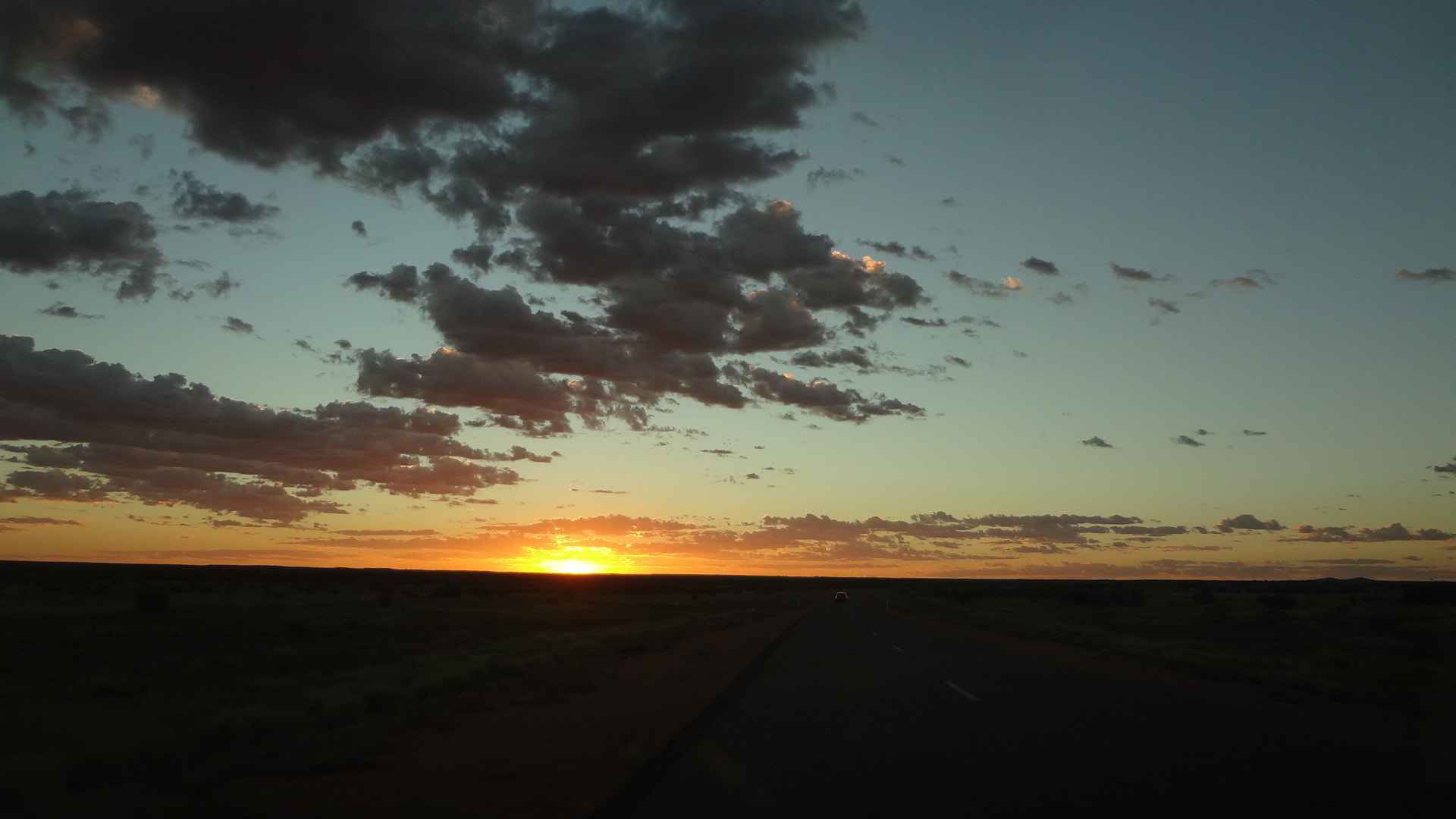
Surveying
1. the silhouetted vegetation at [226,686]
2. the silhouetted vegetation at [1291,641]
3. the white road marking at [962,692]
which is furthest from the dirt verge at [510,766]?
the silhouetted vegetation at [1291,641]

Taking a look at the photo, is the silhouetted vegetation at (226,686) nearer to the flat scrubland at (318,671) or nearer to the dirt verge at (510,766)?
the flat scrubland at (318,671)

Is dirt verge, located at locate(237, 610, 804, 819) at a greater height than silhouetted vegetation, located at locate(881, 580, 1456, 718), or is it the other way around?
dirt verge, located at locate(237, 610, 804, 819)

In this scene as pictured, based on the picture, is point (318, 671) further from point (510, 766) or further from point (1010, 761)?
point (1010, 761)

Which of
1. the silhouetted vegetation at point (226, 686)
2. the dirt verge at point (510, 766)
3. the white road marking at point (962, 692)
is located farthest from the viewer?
the white road marking at point (962, 692)

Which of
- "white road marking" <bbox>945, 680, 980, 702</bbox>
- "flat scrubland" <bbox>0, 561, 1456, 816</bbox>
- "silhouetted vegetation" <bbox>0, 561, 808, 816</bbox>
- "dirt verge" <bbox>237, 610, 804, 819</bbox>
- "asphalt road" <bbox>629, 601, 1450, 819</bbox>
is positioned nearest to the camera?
"asphalt road" <bbox>629, 601, 1450, 819</bbox>

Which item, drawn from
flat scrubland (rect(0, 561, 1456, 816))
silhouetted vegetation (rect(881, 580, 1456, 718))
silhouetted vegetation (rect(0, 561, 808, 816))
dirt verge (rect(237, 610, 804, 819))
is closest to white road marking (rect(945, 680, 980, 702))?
dirt verge (rect(237, 610, 804, 819))

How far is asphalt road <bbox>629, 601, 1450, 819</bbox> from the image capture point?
23.4ft

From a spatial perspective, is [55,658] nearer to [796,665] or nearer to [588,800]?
[796,665]

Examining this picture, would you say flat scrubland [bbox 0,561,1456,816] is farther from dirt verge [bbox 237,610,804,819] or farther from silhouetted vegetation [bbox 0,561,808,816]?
dirt verge [bbox 237,610,804,819]

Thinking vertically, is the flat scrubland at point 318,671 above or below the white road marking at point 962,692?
below

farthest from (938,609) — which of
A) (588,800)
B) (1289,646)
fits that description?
(588,800)

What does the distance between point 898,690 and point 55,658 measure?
74.0 ft

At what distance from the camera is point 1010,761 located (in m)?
8.88

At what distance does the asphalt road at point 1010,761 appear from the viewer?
7.14m
